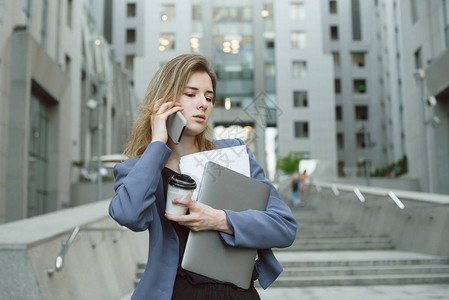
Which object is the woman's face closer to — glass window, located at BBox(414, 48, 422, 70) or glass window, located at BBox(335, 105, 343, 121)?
glass window, located at BBox(414, 48, 422, 70)

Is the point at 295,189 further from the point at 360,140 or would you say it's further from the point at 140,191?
the point at 360,140

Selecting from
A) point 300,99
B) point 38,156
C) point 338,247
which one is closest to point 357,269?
point 338,247

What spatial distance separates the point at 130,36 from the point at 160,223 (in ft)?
151

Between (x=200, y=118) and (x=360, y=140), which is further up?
(x=360, y=140)

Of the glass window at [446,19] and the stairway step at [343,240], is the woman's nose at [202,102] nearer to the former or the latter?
the stairway step at [343,240]

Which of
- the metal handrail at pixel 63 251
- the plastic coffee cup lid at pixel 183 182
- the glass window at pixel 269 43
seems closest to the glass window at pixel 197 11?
the metal handrail at pixel 63 251

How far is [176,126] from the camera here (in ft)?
5.71

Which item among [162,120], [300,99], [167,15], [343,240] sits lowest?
[343,240]

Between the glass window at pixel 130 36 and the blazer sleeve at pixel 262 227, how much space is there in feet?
150

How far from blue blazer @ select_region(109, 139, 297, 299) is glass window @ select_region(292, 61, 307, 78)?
37.9 m

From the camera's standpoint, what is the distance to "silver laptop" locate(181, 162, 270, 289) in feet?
5.32

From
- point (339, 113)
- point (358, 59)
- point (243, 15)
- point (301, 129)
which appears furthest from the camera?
point (358, 59)

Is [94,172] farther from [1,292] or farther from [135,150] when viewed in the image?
[135,150]

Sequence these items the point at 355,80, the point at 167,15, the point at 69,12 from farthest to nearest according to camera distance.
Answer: the point at 355,80 < the point at 69,12 < the point at 167,15
